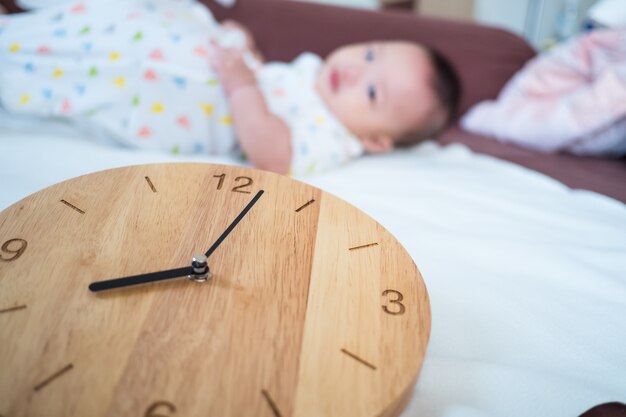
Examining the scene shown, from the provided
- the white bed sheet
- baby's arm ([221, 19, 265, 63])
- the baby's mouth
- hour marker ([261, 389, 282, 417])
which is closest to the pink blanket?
the white bed sheet

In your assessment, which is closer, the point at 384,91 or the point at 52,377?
the point at 52,377

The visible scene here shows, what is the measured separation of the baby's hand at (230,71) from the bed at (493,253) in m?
0.20

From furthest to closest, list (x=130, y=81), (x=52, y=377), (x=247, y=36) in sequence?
(x=247, y=36)
(x=130, y=81)
(x=52, y=377)

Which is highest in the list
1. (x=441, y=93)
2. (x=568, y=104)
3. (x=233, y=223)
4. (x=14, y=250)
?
(x=14, y=250)

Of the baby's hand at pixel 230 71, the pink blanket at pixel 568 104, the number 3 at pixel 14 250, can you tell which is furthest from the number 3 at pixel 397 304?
the pink blanket at pixel 568 104

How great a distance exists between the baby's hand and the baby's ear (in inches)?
14.4

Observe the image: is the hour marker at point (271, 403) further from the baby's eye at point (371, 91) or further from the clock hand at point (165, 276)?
the baby's eye at point (371, 91)

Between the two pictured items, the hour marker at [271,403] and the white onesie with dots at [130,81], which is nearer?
the hour marker at [271,403]

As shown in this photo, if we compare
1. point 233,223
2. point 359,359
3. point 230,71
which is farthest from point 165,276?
point 230,71

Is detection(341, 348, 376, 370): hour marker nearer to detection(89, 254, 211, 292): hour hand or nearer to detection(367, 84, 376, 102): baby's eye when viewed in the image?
detection(89, 254, 211, 292): hour hand

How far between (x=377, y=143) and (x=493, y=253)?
56cm

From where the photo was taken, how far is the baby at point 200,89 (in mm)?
1181

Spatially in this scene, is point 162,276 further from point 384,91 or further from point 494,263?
point 384,91

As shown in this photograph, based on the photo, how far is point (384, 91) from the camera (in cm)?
139
